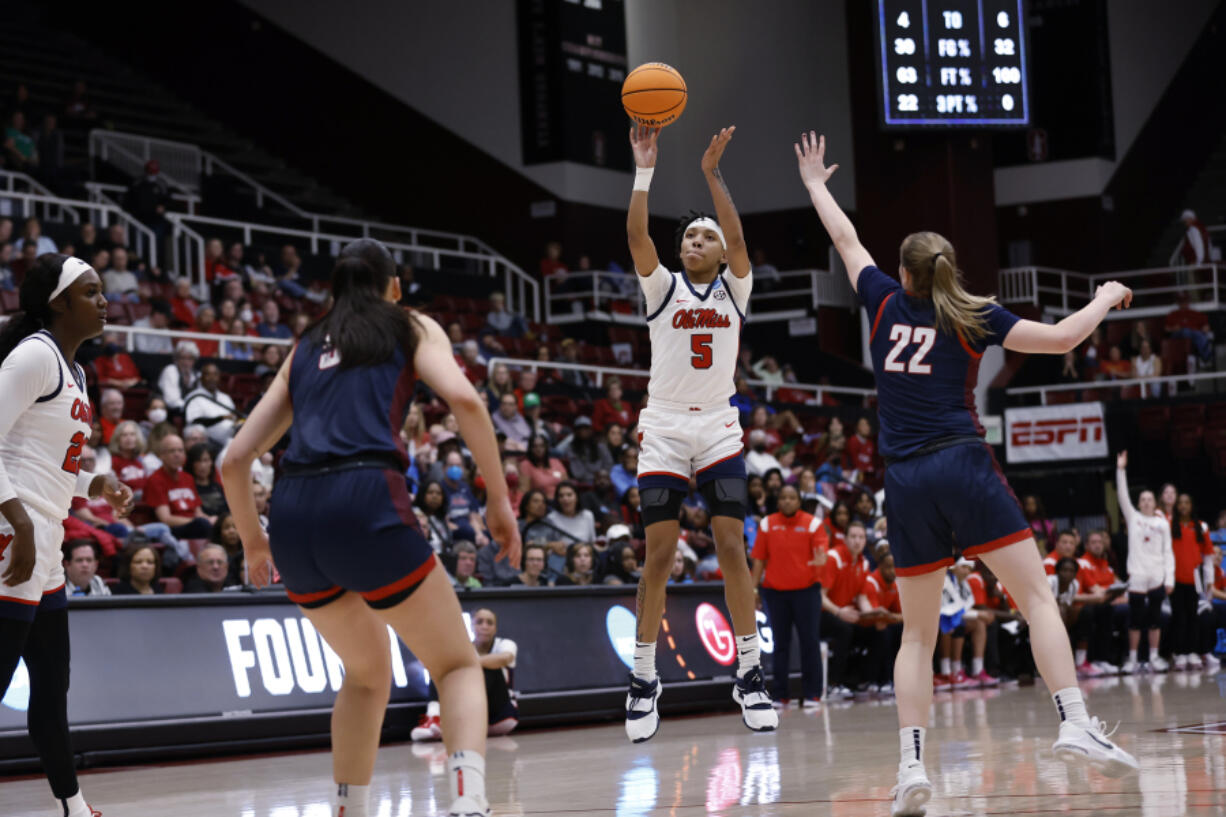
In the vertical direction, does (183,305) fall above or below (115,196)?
below

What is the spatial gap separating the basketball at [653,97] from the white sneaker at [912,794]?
355 centimetres

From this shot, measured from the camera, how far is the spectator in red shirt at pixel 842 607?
15148 millimetres

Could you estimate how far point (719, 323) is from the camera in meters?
7.74

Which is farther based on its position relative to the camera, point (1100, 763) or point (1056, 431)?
point (1056, 431)

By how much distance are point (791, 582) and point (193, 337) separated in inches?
269

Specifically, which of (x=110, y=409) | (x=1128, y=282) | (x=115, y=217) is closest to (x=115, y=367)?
(x=110, y=409)

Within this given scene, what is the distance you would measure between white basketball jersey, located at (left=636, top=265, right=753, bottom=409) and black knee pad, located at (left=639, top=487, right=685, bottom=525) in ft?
1.45

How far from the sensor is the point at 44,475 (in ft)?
19.0

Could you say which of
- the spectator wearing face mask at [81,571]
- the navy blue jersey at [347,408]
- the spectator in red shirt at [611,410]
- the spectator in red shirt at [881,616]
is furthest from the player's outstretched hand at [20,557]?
the spectator in red shirt at [611,410]

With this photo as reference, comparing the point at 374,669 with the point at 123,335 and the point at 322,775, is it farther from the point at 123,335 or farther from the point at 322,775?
the point at 123,335

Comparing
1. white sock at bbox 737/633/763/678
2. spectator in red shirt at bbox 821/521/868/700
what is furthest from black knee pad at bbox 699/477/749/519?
spectator in red shirt at bbox 821/521/868/700

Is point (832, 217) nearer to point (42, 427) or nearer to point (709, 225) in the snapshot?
point (709, 225)

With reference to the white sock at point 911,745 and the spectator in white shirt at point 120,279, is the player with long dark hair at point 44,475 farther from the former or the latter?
the spectator in white shirt at point 120,279

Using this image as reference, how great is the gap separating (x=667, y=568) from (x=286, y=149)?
73.4ft
